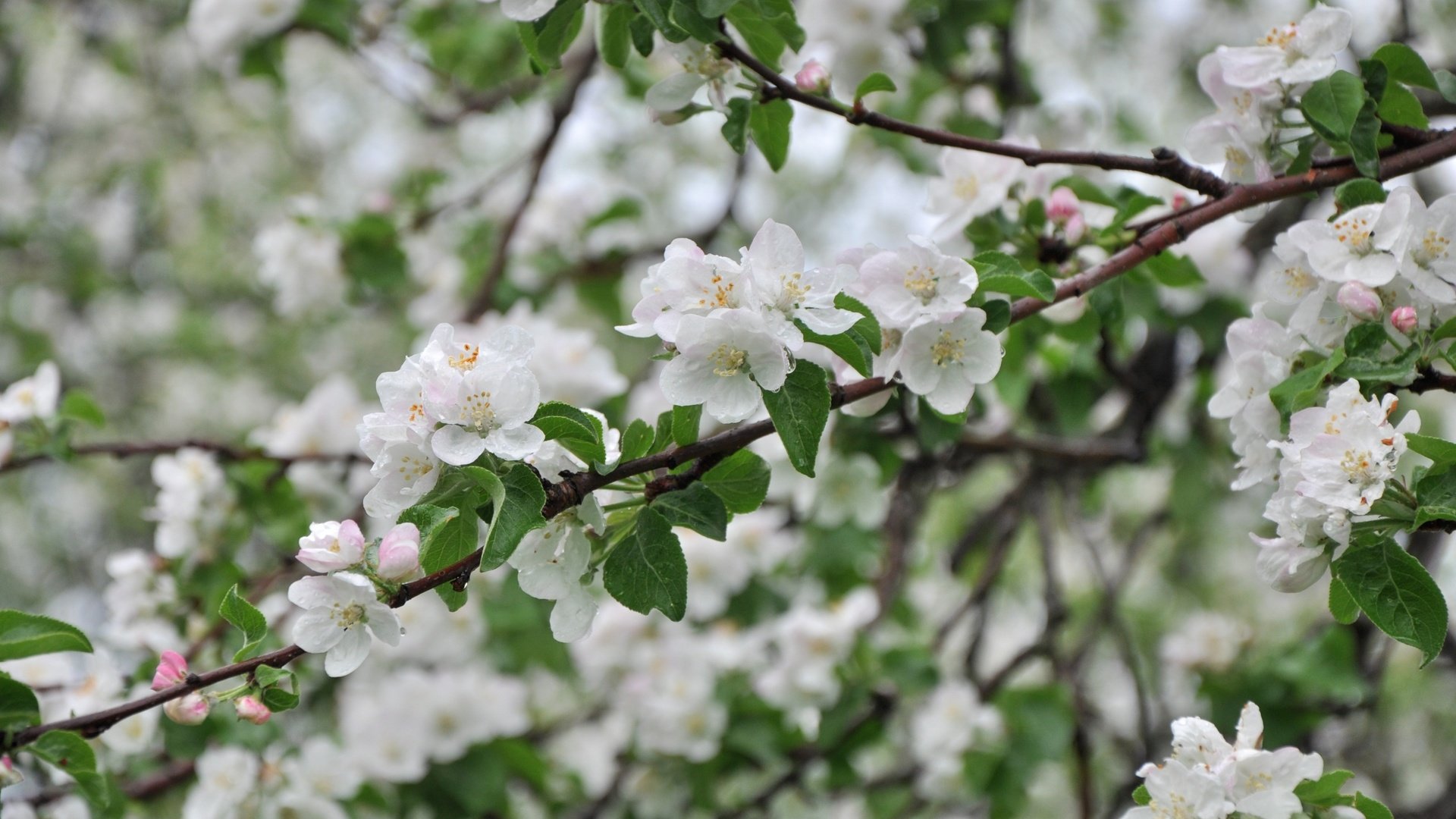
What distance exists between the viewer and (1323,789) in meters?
1.18

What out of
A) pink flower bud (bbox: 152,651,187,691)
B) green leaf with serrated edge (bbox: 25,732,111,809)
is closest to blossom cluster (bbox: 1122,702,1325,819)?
pink flower bud (bbox: 152,651,187,691)

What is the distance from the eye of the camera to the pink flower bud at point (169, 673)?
122cm

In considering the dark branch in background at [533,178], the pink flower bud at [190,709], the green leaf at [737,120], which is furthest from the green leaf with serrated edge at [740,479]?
the dark branch in background at [533,178]

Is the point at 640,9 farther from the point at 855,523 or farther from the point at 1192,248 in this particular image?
the point at 1192,248

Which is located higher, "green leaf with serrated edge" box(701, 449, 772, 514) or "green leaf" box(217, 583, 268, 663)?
"green leaf with serrated edge" box(701, 449, 772, 514)

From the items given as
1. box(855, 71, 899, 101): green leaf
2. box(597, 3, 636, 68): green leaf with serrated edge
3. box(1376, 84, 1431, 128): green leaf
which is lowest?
box(597, 3, 636, 68): green leaf with serrated edge

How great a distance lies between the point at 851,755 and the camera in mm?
2760

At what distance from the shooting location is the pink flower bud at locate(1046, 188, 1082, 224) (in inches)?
62.7

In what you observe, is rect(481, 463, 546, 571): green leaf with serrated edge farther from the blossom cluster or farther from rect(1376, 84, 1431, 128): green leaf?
rect(1376, 84, 1431, 128): green leaf

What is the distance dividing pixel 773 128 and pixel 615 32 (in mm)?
237

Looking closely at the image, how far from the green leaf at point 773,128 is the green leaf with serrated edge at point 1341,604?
2.66ft

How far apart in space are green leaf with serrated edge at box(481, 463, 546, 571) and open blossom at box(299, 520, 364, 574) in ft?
0.49

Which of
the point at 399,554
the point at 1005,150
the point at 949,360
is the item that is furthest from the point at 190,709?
the point at 1005,150

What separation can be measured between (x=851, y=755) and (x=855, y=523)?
0.54 m
